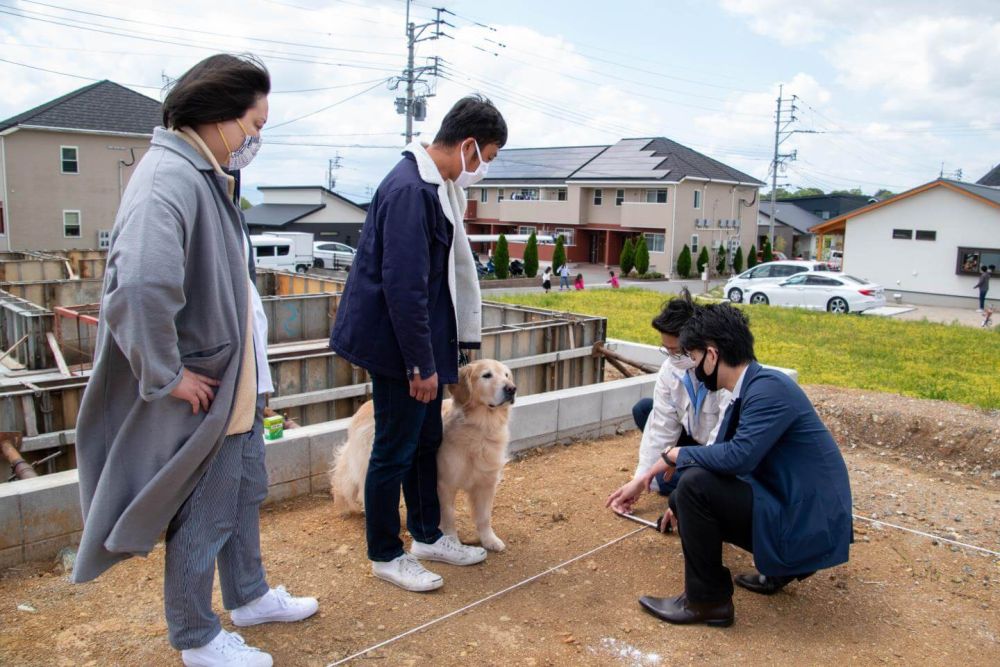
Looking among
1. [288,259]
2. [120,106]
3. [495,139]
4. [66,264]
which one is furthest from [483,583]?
[120,106]

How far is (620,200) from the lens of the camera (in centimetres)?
4472

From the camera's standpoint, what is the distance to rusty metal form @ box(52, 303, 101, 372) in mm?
11102

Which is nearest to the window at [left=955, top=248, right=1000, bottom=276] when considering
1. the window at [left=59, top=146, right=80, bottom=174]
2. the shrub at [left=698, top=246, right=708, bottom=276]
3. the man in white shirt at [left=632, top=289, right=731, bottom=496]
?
the shrub at [left=698, top=246, right=708, bottom=276]

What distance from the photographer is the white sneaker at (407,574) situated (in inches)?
130

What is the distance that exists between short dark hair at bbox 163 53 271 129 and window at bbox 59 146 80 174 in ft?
117

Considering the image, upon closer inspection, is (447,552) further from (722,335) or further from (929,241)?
(929,241)

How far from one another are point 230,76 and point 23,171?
35528 mm

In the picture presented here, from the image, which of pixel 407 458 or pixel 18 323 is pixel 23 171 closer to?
pixel 18 323

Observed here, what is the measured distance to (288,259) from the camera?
1407 inches

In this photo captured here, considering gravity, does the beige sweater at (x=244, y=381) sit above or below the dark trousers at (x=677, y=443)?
above

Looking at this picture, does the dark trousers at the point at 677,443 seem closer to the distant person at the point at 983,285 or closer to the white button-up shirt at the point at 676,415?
the white button-up shirt at the point at 676,415

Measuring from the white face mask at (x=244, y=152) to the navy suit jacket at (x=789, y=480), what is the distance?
2.10 metres

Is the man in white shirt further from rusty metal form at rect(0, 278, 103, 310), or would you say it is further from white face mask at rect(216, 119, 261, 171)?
rusty metal form at rect(0, 278, 103, 310)

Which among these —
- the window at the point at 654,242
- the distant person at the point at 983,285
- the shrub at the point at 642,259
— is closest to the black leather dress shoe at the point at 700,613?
the distant person at the point at 983,285
